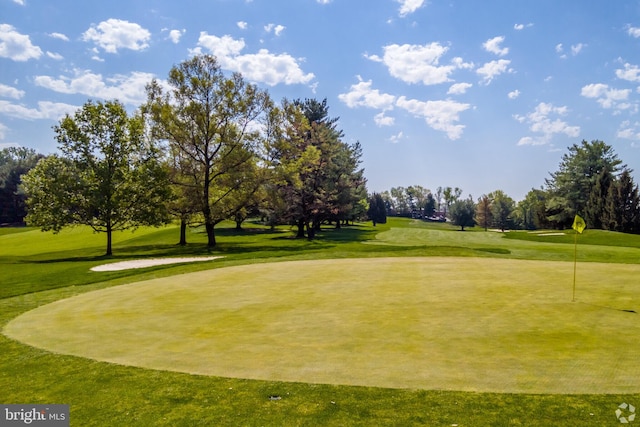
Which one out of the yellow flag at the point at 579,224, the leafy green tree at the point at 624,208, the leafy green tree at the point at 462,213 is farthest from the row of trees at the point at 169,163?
the leafy green tree at the point at 462,213

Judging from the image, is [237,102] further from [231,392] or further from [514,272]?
[231,392]

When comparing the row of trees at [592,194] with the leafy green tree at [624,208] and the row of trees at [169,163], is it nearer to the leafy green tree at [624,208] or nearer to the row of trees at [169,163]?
the leafy green tree at [624,208]

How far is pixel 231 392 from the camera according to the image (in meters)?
5.92

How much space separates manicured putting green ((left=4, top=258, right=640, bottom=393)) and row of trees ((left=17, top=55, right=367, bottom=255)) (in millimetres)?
21355

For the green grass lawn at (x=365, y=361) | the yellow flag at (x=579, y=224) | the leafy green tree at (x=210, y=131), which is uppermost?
→ the leafy green tree at (x=210, y=131)

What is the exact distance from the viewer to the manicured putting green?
6.52 m

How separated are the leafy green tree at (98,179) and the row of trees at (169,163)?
0.07 m

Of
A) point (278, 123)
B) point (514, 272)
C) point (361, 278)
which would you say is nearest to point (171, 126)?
point (278, 123)

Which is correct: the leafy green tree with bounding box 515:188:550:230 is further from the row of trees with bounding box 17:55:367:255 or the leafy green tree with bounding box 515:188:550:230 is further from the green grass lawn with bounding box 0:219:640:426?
the green grass lawn with bounding box 0:219:640:426

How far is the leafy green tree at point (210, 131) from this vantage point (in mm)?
35750

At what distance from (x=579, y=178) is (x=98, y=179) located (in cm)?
7323

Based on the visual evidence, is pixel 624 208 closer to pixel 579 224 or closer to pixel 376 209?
pixel 579 224

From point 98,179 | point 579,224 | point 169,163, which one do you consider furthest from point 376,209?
point 579,224

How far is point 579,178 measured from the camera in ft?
242
